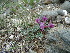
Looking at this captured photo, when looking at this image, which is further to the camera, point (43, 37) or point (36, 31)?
point (36, 31)

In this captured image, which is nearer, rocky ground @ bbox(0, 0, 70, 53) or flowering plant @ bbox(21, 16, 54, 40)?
rocky ground @ bbox(0, 0, 70, 53)

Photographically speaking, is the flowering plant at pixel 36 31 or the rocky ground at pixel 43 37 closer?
the rocky ground at pixel 43 37

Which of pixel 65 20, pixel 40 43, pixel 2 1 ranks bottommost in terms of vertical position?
pixel 40 43

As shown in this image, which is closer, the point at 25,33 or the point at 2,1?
the point at 25,33

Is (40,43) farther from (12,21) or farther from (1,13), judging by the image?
(1,13)

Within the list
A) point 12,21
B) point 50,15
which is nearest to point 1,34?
point 12,21

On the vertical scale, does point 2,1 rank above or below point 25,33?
above

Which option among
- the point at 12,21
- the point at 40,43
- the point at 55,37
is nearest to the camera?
the point at 55,37

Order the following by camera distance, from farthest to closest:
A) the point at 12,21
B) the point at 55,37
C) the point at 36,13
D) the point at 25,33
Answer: the point at 36,13, the point at 12,21, the point at 25,33, the point at 55,37
